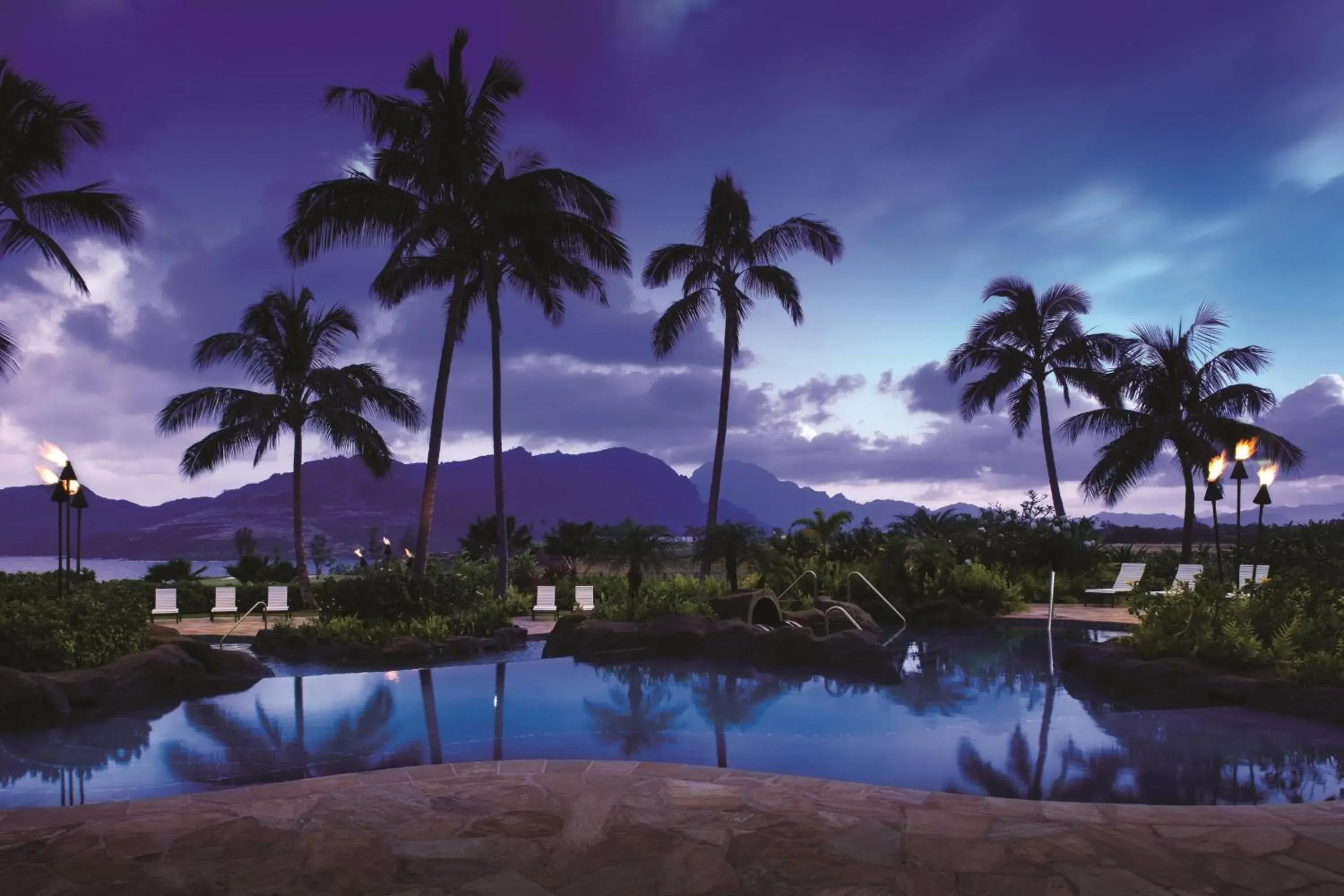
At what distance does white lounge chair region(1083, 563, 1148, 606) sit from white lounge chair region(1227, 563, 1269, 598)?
1.73 m

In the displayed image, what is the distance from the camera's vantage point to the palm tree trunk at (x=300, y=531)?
20922mm

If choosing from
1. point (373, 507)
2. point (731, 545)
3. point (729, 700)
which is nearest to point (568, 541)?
point (731, 545)

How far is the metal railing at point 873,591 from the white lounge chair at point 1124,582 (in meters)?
4.21

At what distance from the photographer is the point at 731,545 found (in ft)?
60.4

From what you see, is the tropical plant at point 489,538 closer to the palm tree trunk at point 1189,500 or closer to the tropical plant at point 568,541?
the tropical plant at point 568,541

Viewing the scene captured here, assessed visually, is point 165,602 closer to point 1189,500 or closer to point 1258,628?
point 1258,628

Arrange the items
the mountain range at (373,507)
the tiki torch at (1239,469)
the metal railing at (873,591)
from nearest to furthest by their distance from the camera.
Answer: the tiki torch at (1239,469), the metal railing at (873,591), the mountain range at (373,507)

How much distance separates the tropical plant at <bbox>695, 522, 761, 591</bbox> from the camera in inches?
725

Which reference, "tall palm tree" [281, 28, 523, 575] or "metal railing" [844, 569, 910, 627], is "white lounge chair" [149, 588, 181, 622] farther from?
"metal railing" [844, 569, 910, 627]

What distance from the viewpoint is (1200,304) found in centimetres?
2547

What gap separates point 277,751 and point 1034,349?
2444 cm

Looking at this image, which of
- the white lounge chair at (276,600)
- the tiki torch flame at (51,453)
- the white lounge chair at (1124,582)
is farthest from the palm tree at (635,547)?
the tiki torch flame at (51,453)

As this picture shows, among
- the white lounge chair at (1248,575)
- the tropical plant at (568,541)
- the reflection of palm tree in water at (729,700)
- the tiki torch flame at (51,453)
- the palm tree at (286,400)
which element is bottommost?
the reflection of palm tree in water at (729,700)

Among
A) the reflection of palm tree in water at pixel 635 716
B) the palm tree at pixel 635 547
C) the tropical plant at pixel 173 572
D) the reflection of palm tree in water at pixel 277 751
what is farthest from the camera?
the tropical plant at pixel 173 572
